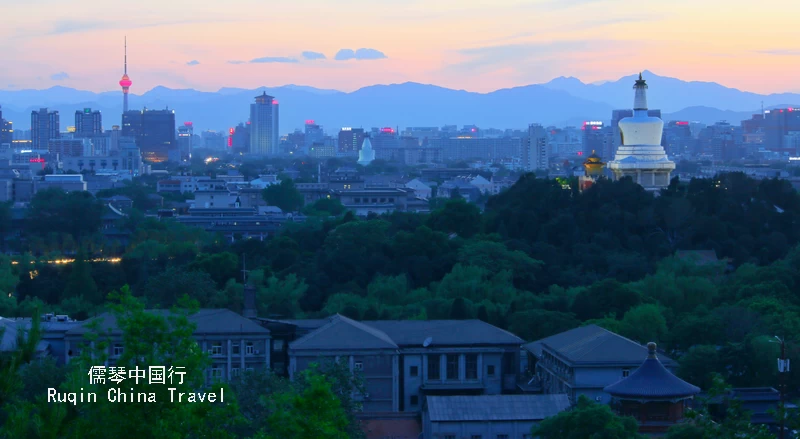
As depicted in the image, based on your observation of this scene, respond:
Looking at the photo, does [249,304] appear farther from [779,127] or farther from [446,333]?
[779,127]

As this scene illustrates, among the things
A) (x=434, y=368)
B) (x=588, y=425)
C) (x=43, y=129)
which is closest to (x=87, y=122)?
(x=43, y=129)

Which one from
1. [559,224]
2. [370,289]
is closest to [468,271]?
[370,289]

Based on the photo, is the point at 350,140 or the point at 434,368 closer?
the point at 434,368

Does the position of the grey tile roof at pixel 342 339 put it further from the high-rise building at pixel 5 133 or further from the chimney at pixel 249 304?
the high-rise building at pixel 5 133

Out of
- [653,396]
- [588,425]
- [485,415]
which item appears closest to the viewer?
[588,425]

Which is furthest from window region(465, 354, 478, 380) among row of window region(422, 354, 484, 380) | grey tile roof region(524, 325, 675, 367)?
grey tile roof region(524, 325, 675, 367)
